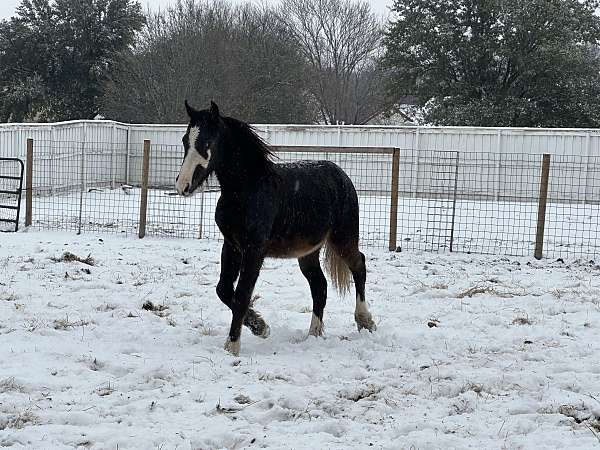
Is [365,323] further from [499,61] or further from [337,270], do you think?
[499,61]

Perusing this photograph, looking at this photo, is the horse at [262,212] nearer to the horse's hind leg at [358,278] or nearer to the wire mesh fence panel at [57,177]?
the horse's hind leg at [358,278]

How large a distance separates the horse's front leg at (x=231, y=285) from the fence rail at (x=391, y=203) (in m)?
2.71

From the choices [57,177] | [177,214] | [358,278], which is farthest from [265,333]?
[57,177]

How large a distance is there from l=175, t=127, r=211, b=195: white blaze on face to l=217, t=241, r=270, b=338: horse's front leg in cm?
64

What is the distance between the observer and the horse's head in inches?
193

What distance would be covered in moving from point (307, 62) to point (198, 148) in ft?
101

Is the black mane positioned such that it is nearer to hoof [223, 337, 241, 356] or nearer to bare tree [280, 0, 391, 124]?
hoof [223, 337, 241, 356]

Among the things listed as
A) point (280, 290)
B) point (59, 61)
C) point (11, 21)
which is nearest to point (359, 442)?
point (280, 290)

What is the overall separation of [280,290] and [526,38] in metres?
23.3

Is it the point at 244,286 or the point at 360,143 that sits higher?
the point at 360,143

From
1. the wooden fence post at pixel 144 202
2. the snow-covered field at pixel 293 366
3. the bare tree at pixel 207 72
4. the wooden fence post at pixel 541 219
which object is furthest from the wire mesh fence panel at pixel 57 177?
the bare tree at pixel 207 72

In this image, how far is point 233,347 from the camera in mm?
4977

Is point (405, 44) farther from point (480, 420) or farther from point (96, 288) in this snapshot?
point (480, 420)

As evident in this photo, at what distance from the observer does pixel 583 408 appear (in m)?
3.86
